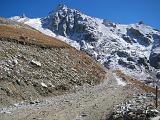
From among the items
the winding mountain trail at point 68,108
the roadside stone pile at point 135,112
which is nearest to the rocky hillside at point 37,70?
the winding mountain trail at point 68,108

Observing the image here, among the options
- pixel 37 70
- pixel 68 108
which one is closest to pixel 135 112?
pixel 68 108

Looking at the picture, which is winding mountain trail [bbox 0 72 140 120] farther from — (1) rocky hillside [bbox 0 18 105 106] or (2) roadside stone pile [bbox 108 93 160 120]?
(2) roadside stone pile [bbox 108 93 160 120]

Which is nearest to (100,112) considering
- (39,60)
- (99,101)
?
(99,101)

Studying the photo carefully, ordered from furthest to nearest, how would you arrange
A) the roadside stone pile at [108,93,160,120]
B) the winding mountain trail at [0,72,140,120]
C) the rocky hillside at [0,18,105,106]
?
the rocky hillside at [0,18,105,106] < the winding mountain trail at [0,72,140,120] < the roadside stone pile at [108,93,160,120]

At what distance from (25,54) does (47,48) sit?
8188mm

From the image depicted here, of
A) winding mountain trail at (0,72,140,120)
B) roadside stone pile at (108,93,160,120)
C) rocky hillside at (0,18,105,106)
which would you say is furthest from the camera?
rocky hillside at (0,18,105,106)

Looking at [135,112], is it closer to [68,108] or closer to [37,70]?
[68,108]

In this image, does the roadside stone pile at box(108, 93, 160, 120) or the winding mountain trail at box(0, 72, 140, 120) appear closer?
the roadside stone pile at box(108, 93, 160, 120)

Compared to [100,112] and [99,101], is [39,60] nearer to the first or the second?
[99,101]

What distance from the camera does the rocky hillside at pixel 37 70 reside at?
43.0m

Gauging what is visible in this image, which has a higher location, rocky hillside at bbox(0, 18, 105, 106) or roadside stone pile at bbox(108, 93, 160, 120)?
rocky hillside at bbox(0, 18, 105, 106)

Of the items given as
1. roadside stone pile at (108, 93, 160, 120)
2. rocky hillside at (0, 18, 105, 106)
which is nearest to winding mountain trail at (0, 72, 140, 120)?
rocky hillside at (0, 18, 105, 106)

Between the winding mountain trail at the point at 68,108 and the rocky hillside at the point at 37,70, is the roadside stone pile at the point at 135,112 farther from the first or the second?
the rocky hillside at the point at 37,70

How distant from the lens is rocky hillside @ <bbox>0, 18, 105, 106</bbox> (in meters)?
43.0
